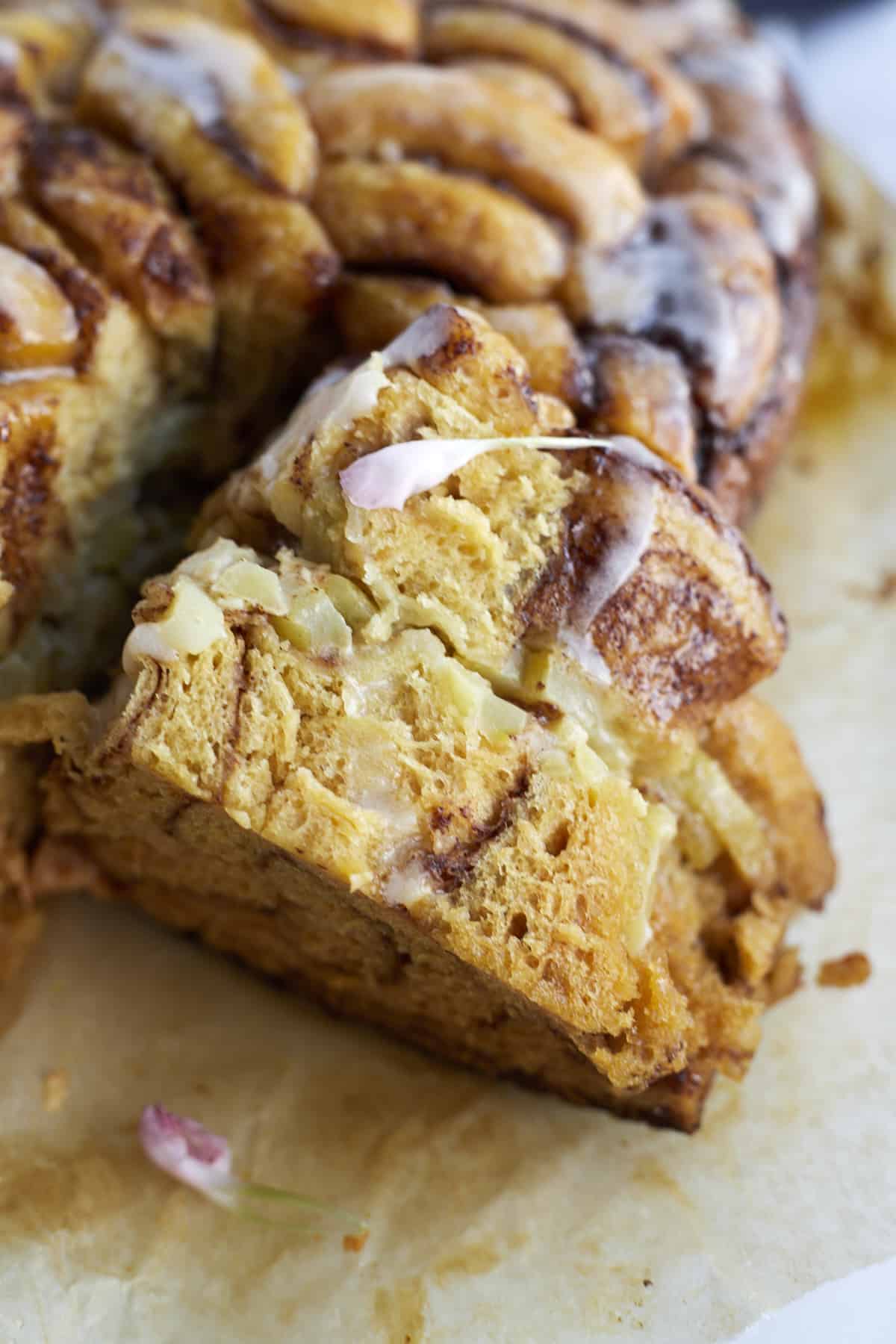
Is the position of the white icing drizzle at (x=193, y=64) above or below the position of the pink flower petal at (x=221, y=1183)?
above

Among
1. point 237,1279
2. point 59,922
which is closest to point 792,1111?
point 237,1279

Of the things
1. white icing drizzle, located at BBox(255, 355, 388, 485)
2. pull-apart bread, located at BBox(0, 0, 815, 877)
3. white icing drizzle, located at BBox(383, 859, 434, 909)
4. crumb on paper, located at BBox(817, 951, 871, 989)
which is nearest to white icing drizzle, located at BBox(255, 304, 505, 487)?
white icing drizzle, located at BBox(255, 355, 388, 485)

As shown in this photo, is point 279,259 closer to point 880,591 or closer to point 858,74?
point 880,591

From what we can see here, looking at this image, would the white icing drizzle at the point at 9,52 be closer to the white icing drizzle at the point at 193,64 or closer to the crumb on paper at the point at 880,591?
the white icing drizzle at the point at 193,64

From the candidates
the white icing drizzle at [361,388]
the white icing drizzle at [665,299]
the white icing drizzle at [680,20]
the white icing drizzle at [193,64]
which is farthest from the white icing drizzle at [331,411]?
the white icing drizzle at [680,20]

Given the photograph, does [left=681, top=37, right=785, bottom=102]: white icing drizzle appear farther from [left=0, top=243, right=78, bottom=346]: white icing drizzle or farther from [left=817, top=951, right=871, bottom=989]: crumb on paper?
[left=817, top=951, right=871, bottom=989]: crumb on paper

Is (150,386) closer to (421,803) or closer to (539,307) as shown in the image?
(539,307)

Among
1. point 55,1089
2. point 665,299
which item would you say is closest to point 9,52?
point 665,299
